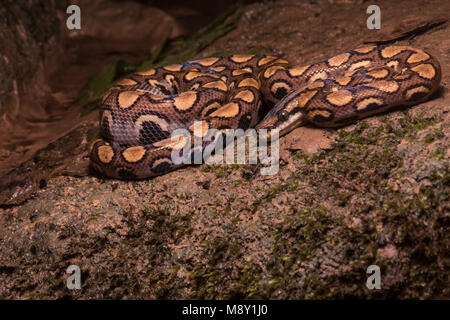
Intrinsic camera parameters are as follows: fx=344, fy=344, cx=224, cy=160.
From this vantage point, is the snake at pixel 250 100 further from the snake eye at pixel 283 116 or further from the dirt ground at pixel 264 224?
the dirt ground at pixel 264 224

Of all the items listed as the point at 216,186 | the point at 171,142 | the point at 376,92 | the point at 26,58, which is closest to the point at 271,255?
the point at 216,186

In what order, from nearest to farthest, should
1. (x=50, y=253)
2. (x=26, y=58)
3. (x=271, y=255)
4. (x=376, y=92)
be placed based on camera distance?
(x=271, y=255)
(x=50, y=253)
(x=376, y=92)
(x=26, y=58)

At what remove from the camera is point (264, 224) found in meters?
3.38

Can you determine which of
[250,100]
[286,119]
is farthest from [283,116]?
[250,100]

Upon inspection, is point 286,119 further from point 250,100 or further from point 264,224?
point 264,224

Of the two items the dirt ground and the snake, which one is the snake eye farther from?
the dirt ground

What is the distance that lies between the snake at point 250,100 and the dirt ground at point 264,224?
7.4 inches

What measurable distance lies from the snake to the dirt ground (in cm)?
19

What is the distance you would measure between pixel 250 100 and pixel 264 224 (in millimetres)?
2017

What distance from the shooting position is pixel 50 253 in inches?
143

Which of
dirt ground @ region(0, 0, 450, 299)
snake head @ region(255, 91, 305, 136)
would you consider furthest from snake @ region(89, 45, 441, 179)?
dirt ground @ region(0, 0, 450, 299)

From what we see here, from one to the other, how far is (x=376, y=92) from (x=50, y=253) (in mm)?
3972

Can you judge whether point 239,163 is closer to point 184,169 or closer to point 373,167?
point 184,169

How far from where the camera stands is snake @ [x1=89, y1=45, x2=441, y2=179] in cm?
393
